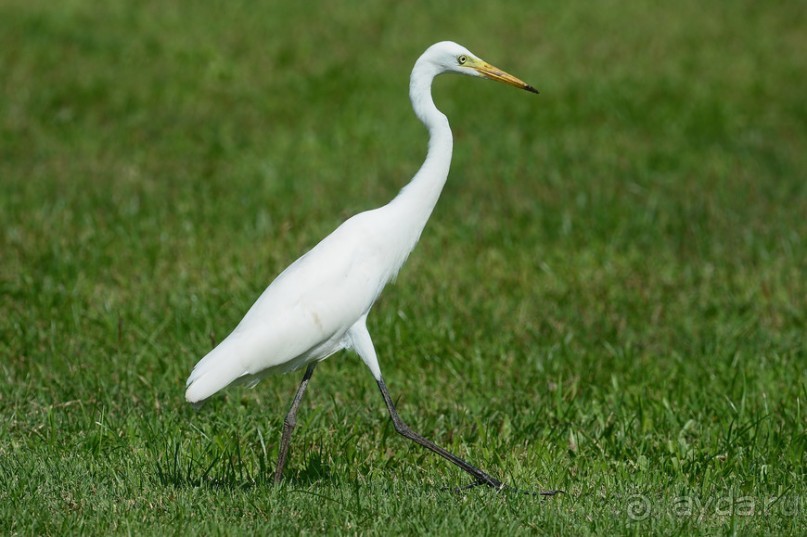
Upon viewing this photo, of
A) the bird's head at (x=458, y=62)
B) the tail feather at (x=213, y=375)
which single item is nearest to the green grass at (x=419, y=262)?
the tail feather at (x=213, y=375)

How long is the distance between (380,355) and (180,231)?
2.39 meters

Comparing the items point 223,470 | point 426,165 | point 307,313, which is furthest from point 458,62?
point 223,470

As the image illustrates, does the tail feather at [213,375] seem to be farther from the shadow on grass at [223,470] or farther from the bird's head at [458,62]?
the bird's head at [458,62]

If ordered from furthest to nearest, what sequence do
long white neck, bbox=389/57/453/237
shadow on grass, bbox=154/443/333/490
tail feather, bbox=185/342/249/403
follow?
1. long white neck, bbox=389/57/453/237
2. shadow on grass, bbox=154/443/333/490
3. tail feather, bbox=185/342/249/403

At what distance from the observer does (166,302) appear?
6.53 metres

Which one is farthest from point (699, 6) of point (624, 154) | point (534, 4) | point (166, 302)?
point (166, 302)

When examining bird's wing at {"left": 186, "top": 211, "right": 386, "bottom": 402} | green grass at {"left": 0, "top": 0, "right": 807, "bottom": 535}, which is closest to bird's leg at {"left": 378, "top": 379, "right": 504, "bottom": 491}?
green grass at {"left": 0, "top": 0, "right": 807, "bottom": 535}

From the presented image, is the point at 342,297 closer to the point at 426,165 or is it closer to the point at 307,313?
the point at 307,313

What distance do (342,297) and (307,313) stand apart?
0.48ft

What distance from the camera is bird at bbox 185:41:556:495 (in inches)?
167

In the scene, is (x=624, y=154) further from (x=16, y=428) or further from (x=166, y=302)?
(x=16, y=428)

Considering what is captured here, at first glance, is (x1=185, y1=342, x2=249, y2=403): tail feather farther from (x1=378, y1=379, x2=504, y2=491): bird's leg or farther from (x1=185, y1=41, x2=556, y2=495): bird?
(x1=378, y1=379, x2=504, y2=491): bird's leg

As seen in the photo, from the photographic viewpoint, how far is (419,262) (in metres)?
7.37

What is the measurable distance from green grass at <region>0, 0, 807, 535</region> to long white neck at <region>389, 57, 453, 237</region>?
3.47ft
